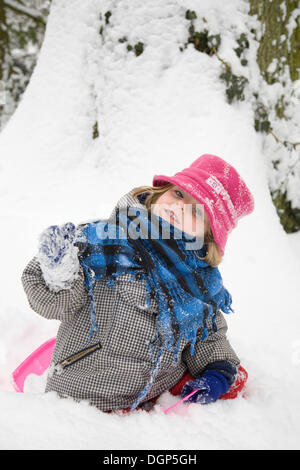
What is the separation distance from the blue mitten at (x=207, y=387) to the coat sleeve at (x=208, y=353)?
0.17ft

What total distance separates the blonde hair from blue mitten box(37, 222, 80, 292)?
15.6 inches

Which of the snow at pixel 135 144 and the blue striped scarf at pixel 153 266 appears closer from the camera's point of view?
the blue striped scarf at pixel 153 266

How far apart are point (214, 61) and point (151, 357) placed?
196cm

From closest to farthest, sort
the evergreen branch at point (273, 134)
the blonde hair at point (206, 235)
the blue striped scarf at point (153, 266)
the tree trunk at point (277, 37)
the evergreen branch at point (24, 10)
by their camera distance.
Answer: the blue striped scarf at point (153, 266), the blonde hair at point (206, 235), the evergreen branch at point (273, 134), the tree trunk at point (277, 37), the evergreen branch at point (24, 10)

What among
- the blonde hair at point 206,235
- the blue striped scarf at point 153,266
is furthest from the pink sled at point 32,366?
the blonde hair at point 206,235

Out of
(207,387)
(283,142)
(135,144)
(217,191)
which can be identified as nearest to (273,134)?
(283,142)

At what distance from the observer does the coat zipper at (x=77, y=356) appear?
3.87 ft

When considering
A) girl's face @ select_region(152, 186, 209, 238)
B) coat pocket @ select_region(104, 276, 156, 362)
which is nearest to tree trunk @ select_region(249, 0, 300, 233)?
girl's face @ select_region(152, 186, 209, 238)

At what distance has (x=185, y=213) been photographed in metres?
1.21

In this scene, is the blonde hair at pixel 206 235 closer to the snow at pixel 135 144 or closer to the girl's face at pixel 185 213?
the girl's face at pixel 185 213

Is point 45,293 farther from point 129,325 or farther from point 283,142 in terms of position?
point 283,142

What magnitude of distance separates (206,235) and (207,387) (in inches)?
21.1

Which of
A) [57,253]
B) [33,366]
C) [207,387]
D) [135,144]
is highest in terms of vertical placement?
[135,144]
